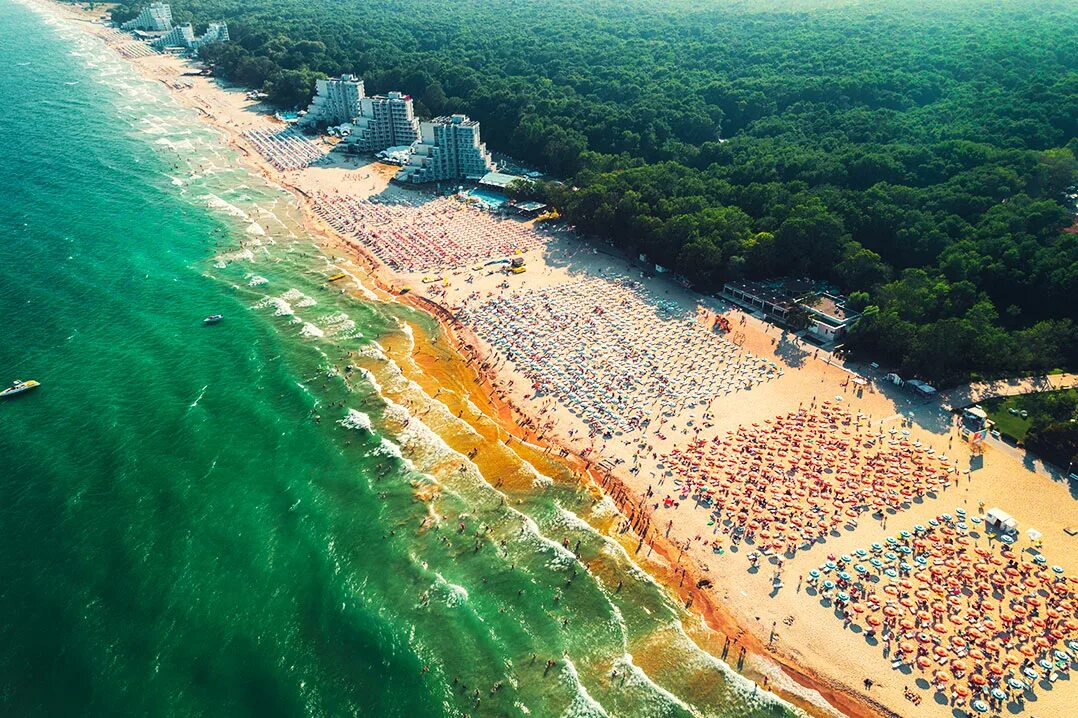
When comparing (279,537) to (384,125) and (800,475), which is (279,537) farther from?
(384,125)

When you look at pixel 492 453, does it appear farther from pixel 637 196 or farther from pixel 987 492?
pixel 637 196

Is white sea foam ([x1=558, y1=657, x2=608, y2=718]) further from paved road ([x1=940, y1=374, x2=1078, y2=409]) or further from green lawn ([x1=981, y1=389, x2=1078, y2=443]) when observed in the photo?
paved road ([x1=940, y1=374, x2=1078, y2=409])

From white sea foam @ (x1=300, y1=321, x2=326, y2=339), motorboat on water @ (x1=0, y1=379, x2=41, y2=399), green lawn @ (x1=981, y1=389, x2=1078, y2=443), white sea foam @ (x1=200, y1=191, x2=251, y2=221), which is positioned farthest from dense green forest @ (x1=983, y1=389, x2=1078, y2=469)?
white sea foam @ (x1=200, y1=191, x2=251, y2=221)

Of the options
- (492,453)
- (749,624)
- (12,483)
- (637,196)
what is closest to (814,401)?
(749,624)

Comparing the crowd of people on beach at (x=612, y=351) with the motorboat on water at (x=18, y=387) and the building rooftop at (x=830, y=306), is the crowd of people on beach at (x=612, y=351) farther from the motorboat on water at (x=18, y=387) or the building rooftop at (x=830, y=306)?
the motorboat on water at (x=18, y=387)

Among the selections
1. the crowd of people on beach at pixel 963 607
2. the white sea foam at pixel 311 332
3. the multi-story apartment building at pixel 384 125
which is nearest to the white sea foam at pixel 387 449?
the white sea foam at pixel 311 332

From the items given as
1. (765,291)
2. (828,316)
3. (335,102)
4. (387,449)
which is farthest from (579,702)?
(335,102)
